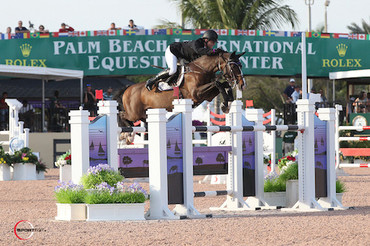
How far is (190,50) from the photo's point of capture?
44.5 feet

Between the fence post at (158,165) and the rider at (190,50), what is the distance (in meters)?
4.24

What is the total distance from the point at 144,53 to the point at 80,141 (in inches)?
637

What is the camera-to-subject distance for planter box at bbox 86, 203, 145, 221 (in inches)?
339

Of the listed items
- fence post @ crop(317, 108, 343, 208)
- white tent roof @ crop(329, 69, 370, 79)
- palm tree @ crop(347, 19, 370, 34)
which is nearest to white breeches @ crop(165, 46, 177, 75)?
fence post @ crop(317, 108, 343, 208)

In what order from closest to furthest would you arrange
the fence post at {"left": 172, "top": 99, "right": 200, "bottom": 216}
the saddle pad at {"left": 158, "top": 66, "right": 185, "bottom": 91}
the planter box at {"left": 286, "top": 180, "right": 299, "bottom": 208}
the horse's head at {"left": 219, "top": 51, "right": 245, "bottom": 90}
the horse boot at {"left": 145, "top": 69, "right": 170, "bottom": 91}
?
1. the fence post at {"left": 172, "top": 99, "right": 200, "bottom": 216}
2. the planter box at {"left": 286, "top": 180, "right": 299, "bottom": 208}
3. the horse's head at {"left": 219, "top": 51, "right": 245, "bottom": 90}
4. the saddle pad at {"left": 158, "top": 66, "right": 185, "bottom": 91}
5. the horse boot at {"left": 145, "top": 69, "right": 170, "bottom": 91}

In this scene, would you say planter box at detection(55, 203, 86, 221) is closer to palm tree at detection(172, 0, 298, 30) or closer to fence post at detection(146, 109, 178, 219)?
fence post at detection(146, 109, 178, 219)

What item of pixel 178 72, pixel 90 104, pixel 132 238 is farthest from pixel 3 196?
pixel 90 104

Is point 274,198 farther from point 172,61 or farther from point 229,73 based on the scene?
point 172,61

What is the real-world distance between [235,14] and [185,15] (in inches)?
84.2

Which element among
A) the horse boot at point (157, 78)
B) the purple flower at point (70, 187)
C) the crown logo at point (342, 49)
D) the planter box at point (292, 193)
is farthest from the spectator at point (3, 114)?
the purple flower at point (70, 187)

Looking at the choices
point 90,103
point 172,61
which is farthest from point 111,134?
point 90,103

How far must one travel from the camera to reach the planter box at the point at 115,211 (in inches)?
339

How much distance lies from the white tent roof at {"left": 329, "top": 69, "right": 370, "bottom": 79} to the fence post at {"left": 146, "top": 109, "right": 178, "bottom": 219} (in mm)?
15666

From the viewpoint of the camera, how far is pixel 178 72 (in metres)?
14.0
